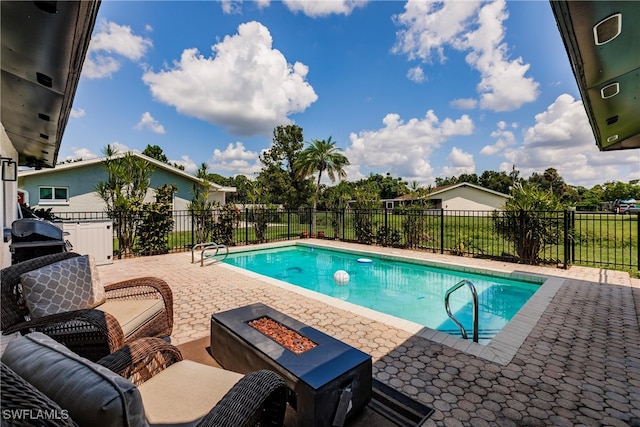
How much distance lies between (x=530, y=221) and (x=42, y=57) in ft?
31.2

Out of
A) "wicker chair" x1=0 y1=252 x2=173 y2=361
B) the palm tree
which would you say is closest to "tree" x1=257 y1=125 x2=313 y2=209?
the palm tree

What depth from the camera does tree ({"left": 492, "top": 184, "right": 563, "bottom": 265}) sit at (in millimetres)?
7426

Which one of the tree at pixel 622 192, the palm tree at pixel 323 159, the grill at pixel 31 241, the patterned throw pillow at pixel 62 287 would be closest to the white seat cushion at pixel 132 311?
the patterned throw pillow at pixel 62 287

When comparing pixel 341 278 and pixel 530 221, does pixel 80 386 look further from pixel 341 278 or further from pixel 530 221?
pixel 530 221

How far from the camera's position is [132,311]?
2.91 meters

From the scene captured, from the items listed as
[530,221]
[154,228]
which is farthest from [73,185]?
[530,221]

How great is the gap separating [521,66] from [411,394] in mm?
8739

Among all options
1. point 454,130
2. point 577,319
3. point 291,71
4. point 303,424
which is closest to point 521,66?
point 577,319

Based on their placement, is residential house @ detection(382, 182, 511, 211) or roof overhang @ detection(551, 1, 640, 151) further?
residential house @ detection(382, 182, 511, 211)

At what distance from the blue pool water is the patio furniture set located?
321cm

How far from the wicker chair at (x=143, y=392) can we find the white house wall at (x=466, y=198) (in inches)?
1194

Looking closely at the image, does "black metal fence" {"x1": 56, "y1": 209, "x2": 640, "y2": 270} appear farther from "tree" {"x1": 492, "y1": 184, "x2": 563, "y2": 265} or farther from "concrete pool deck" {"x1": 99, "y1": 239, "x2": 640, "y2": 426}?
"concrete pool deck" {"x1": 99, "y1": 239, "x2": 640, "y2": 426}

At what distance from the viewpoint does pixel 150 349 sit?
1.87 meters

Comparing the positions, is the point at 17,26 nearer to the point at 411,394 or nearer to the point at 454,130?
the point at 411,394
